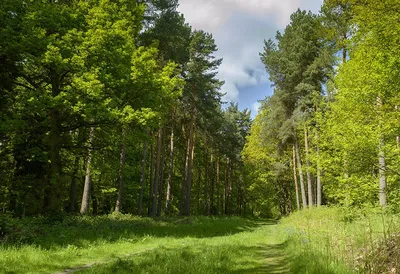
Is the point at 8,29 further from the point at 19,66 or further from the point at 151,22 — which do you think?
the point at 151,22

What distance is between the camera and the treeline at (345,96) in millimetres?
9273

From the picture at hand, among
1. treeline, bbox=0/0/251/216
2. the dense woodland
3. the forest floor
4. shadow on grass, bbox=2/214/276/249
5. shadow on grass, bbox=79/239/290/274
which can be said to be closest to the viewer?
the forest floor

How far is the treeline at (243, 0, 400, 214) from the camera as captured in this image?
9273mm

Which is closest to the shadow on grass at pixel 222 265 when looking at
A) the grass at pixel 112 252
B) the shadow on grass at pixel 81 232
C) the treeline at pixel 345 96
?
the grass at pixel 112 252

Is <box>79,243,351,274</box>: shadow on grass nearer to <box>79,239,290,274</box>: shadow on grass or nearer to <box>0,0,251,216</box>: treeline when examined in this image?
<box>79,239,290,274</box>: shadow on grass

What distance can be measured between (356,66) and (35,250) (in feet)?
46.8

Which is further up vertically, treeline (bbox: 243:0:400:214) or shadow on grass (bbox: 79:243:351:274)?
treeline (bbox: 243:0:400:214)

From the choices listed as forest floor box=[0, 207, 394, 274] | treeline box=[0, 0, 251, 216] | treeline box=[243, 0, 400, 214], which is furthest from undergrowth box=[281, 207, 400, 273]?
treeline box=[0, 0, 251, 216]

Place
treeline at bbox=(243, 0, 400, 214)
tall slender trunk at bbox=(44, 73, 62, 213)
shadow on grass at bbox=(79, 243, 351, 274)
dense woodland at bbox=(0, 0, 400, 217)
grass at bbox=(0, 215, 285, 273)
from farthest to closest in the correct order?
tall slender trunk at bbox=(44, 73, 62, 213) < dense woodland at bbox=(0, 0, 400, 217) < treeline at bbox=(243, 0, 400, 214) < grass at bbox=(0, 215, 285, 273) < shadow on grass at bbox=(79, 243, 351, 274)

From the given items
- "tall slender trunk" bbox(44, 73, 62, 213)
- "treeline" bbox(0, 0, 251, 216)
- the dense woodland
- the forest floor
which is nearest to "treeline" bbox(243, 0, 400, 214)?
the dense woodland

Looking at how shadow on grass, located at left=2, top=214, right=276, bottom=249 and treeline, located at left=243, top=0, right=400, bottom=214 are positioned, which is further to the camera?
shadow on grass, located at left=2, top=214, right=276, bottom=249

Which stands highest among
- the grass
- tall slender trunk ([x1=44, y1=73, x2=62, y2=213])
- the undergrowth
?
tall slender trunk ([x1=44, y1=73, x2=62, y2=213])

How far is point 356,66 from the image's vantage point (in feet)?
45.4

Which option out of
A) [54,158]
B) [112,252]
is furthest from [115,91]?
[112,252]
